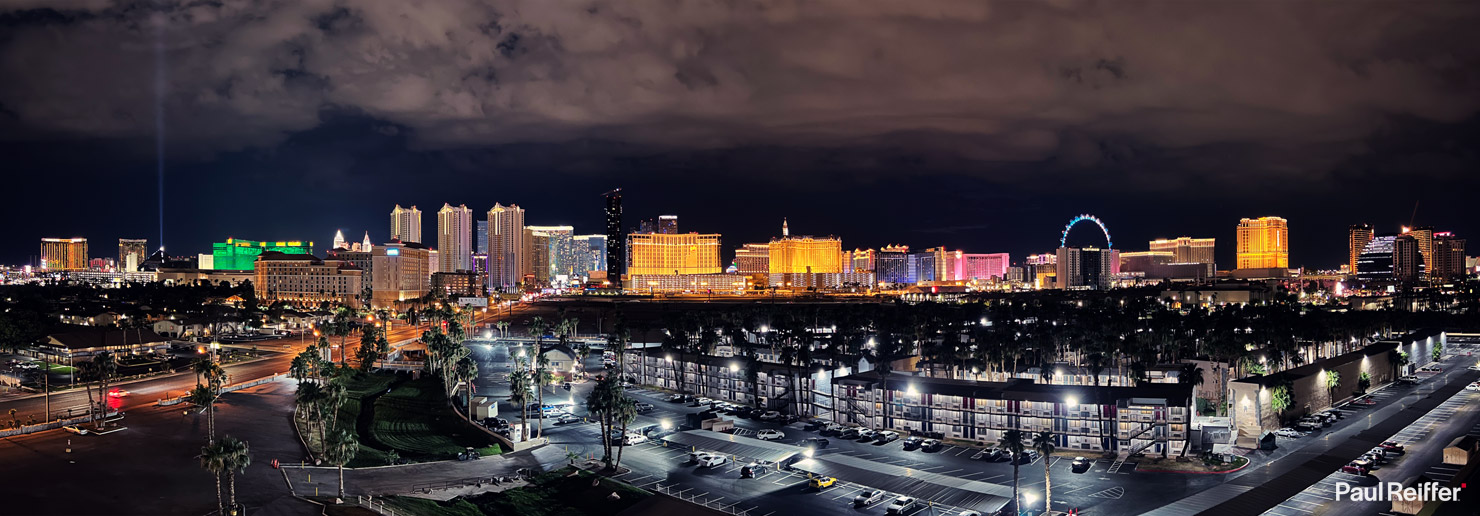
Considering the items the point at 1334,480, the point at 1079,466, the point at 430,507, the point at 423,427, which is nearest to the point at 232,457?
the point at 430,507

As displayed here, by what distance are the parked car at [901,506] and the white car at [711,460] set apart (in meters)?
11.7

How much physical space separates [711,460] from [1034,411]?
20.8m

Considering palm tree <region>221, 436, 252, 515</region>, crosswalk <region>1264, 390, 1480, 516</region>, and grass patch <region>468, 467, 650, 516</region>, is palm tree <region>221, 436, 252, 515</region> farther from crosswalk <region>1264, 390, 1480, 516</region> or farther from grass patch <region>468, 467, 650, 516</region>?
crosswalk <region>1264, 390, 1480, 516</region>

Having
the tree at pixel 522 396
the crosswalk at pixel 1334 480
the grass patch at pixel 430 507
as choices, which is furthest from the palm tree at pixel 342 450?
the crosswalk at pixel 1334 480

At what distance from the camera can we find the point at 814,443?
58219 millimetres

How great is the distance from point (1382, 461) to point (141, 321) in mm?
125705

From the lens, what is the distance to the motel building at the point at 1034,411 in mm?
54469

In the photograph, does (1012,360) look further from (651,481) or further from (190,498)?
(190,498)

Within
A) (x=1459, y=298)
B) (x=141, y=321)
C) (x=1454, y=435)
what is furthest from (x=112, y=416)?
(x=1459, y=298)

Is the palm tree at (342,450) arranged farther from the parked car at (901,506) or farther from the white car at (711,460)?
the parked car at (901,506)

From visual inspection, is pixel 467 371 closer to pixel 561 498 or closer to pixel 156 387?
pixel 561 498

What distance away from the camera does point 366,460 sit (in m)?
50.3

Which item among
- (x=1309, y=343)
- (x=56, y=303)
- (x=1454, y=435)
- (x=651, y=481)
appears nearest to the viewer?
(x=651, y=481)

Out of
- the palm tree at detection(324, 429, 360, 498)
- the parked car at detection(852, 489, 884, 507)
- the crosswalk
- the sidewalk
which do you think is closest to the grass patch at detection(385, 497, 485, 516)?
the sidewalk
